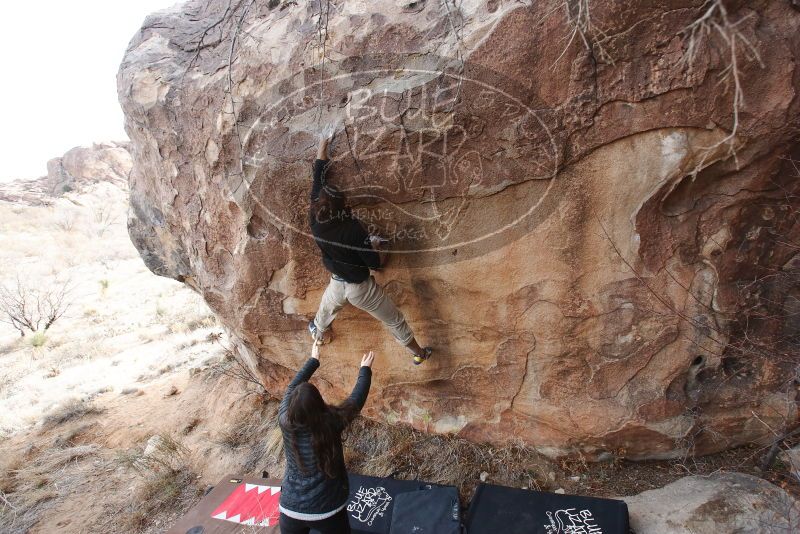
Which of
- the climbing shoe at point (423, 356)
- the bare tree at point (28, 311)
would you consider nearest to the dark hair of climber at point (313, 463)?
the climbing shoe at point (423, 356)

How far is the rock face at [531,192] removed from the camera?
6.81ft

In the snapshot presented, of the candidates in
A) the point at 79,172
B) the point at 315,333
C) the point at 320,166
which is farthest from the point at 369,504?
the point at 79,172

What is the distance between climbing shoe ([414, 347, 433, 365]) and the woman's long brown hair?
38.9 inches

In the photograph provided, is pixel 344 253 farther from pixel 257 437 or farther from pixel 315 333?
pixel 257 437

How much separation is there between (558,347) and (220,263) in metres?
2.37

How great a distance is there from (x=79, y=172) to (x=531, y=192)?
26.9 m

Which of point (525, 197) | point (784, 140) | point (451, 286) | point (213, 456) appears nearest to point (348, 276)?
point (451, 286)

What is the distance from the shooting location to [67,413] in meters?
5.34

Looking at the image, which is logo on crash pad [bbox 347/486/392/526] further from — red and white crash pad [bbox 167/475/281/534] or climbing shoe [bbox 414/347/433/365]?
climbing shoe [bbox 414/347/433/365]

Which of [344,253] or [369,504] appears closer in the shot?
[344,253]

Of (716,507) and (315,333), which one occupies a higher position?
(315,333)

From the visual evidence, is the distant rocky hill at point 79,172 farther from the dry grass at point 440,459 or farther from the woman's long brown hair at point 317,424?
the woman's long brown hair at point 317,424

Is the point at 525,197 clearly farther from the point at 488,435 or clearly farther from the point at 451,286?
the point at 488,435

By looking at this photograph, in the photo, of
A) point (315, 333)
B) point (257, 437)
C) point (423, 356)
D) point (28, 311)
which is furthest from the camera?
point (28, 311)
